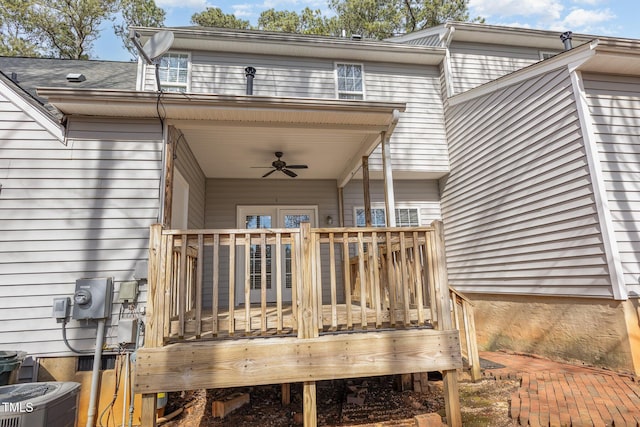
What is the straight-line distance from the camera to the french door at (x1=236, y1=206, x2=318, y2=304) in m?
6.51

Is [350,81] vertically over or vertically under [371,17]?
under

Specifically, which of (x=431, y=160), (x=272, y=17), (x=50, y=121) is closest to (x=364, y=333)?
(x=50, y=121)

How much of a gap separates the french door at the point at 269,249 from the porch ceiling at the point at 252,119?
56.7 inches

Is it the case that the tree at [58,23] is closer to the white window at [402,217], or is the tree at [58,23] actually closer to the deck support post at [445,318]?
the white window at [402,217]

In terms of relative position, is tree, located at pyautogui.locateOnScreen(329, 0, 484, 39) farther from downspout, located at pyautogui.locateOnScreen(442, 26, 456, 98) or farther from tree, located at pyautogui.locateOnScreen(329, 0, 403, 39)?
downspout, located at pyautogui.locateOnScreen(442, 26, 456, 98)

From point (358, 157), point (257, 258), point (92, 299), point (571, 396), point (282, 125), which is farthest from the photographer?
point (257, 258)

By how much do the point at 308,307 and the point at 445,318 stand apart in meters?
Answer: 1.21

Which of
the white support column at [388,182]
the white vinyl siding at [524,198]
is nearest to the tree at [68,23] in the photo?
the white vinyl siding at [524,198]

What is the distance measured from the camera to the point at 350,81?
291 inches

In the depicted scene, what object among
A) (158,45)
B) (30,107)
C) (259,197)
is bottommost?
(259,197)

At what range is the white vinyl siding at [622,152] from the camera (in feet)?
12.6

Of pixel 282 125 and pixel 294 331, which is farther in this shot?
pixel 282 125

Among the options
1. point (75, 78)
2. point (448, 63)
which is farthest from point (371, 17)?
point (75, 78)

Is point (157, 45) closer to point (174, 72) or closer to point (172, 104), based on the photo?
point (172, 104)
